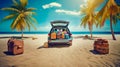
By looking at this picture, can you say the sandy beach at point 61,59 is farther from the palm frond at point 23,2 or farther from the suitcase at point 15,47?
the palm frond at point 23,2

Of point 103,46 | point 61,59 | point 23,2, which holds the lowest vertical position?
point 61,59

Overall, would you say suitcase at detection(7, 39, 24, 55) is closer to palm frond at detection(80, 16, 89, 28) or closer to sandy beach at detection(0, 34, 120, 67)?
sandy beach at detection(0, 34, 120, 67)

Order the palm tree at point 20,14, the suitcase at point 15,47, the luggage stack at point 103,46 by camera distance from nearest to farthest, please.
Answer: the suitcase at point 15,47
the luggage stack at point 103,46
the palm tree at point 20,14

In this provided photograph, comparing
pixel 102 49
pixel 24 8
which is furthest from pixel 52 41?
pixel 24 8

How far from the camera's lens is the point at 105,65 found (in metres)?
6.00

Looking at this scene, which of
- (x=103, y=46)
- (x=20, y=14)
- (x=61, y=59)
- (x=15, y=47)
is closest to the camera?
(x=61, y=59)

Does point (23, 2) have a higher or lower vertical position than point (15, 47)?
higher

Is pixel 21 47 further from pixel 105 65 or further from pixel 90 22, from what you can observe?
pixel 90 22

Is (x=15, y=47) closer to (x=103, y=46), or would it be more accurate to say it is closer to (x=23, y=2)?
(x=103, y=46)

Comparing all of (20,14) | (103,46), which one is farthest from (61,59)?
(20,14)

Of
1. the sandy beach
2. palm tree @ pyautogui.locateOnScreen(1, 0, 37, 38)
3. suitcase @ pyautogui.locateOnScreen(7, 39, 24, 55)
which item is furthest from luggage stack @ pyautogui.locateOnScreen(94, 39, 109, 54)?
palm tree @ pyautogui.locateOnScreen(1, 0, 37, 38)

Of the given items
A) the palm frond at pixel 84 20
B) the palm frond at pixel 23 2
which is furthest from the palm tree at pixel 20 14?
the palm frond at pixel 84 20

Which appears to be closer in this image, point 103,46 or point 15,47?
point 15,47

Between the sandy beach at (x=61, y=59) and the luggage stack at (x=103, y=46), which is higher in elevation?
the luggage stack at (x=103, y=46)
